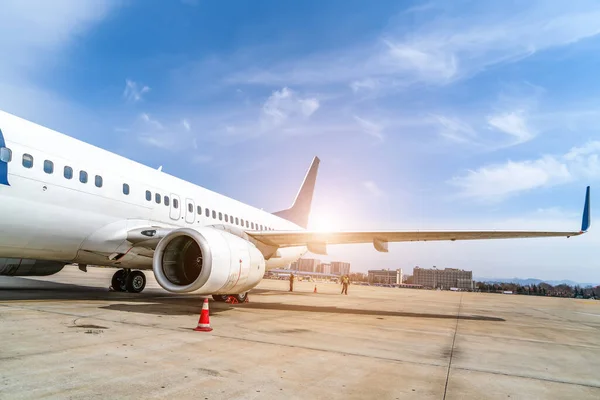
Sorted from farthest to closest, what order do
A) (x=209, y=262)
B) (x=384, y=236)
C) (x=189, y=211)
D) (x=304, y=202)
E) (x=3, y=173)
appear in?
(x=304, y=202) < (x=189, y=211) < (x=384, y=236) < (x=209, y=262) < (x=3, y=173)

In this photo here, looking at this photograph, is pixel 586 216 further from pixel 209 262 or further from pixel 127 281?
pixel 127 281

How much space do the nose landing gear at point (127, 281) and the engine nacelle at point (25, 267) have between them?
7.54 feet

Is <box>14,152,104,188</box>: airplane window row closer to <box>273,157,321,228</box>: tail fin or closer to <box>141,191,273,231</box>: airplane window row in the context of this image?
<box>141,191,273,231</box>: airplane window row

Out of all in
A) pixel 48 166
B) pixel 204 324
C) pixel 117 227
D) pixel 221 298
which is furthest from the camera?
pixel 221 298

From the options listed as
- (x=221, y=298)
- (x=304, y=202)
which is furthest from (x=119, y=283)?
(x=304, y=202)

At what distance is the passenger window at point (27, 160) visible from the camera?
8273mm

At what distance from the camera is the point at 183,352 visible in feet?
15.9

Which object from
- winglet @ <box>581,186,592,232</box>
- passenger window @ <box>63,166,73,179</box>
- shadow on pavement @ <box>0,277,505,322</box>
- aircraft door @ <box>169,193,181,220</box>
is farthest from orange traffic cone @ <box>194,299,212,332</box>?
winglet @ <box>581,186,592,232</box>

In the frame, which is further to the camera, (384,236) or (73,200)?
(384,236)

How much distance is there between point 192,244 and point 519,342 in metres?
7.52

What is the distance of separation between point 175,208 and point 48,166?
4200 millimetres

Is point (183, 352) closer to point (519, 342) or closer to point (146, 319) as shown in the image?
point (146, 319)

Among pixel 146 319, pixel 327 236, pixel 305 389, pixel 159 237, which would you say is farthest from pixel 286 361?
pixel 327 236

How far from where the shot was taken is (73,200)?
9148 millimetres
